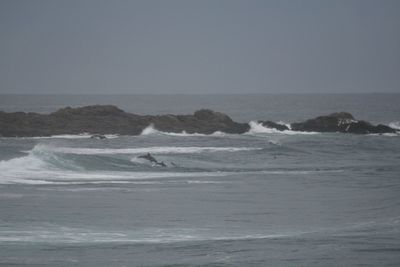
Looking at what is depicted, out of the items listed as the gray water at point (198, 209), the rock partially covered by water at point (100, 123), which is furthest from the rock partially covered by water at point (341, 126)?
the gray water at point (198, 209)

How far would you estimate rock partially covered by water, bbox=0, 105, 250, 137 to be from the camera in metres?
71.4

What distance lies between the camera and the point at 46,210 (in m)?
26.9

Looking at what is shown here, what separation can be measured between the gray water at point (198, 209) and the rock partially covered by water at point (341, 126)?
23295mm

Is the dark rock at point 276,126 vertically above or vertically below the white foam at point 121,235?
above

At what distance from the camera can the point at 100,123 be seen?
7638 cm

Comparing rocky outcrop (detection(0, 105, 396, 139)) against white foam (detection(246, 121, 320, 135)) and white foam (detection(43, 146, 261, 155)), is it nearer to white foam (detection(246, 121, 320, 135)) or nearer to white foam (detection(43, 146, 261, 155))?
white foam (detection(246, 121, 320, 135))

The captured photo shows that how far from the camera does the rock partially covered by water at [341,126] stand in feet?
260

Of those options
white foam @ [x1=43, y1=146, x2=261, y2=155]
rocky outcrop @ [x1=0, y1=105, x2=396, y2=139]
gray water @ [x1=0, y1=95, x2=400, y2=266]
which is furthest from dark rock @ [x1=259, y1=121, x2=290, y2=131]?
gray water @ [x1=0, y1=95, x2=400, y2=266]

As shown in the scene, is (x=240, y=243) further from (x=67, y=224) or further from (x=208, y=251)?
(x=67, y=224)

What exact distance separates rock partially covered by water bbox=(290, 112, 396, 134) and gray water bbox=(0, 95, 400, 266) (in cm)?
2330

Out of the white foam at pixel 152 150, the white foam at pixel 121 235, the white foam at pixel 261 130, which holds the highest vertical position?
the white foam at pixel 261 130

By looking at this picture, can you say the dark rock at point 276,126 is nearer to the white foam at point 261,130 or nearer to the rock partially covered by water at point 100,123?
the white foam at point 261,130

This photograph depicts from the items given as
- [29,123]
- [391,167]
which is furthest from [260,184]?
[29,123]

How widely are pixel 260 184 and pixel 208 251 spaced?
17.7m
